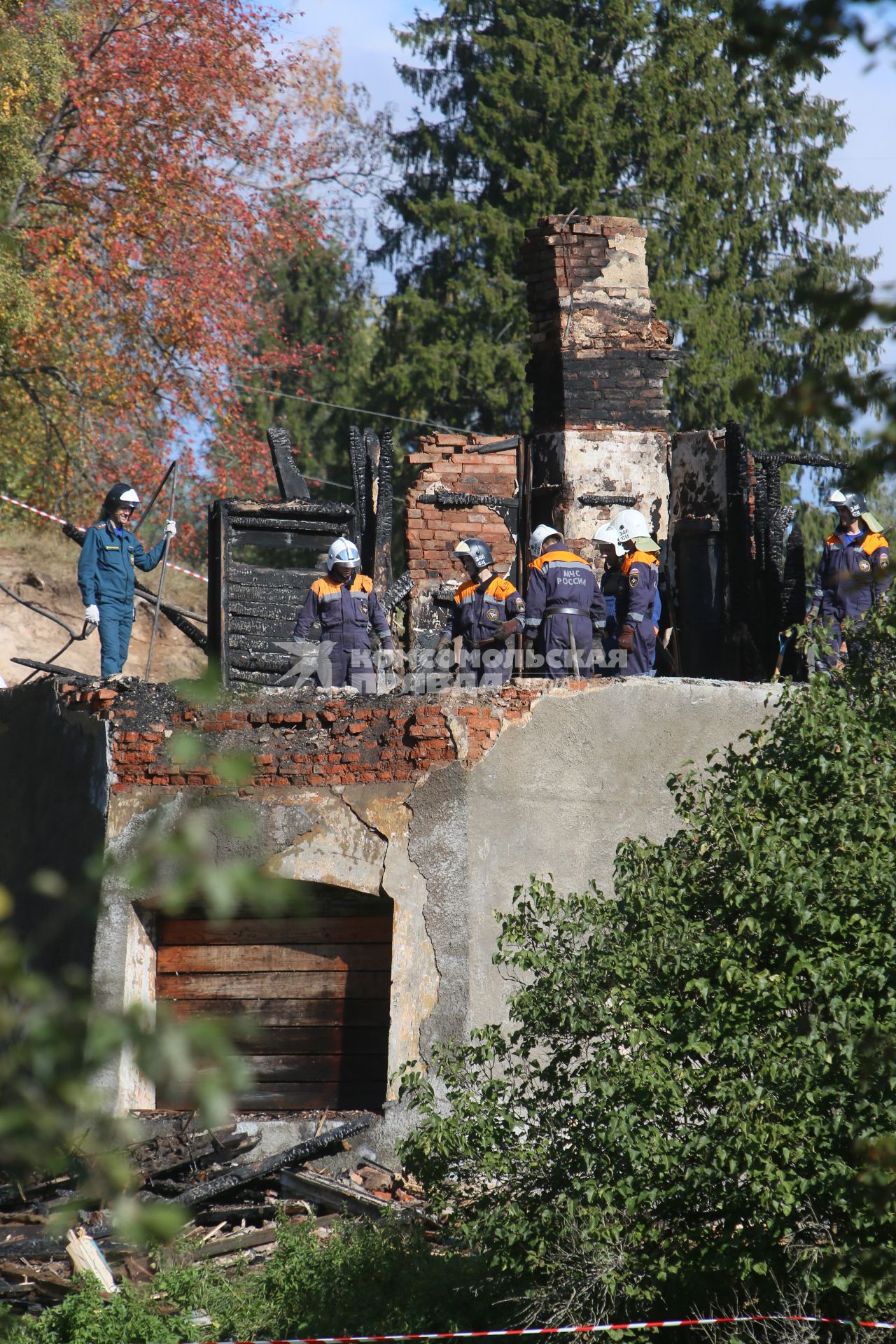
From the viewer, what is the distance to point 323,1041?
32.4 ft

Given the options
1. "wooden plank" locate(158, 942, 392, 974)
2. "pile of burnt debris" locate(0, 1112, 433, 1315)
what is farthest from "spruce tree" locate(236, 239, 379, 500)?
"pile of burnt debris" locate(0, 1112, 433, 1315)

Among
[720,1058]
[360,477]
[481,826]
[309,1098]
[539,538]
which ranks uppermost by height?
[360,477]

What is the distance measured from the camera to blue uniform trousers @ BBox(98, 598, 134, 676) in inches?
469

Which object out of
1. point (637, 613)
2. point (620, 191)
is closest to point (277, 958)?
point (637, 613)

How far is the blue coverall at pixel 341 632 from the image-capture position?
11.6m

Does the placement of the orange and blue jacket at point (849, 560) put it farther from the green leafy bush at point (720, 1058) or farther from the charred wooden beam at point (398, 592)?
the green leafy bush at point (720, 1058)

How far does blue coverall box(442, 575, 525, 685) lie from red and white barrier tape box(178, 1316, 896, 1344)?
5.27m

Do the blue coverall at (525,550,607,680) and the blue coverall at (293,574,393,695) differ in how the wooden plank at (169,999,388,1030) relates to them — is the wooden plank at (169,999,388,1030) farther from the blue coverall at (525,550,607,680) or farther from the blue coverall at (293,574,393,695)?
the blue coverall at (525,550,607,680)

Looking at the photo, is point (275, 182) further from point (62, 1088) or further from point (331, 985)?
point (62, 1088)

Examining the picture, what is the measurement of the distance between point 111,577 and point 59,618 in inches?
274

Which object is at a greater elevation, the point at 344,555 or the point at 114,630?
the point at 344,555

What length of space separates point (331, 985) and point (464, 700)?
2026mm

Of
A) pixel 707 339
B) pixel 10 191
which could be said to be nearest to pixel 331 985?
pixel 10 191

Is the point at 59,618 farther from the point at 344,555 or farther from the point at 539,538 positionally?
the point at 539,538
